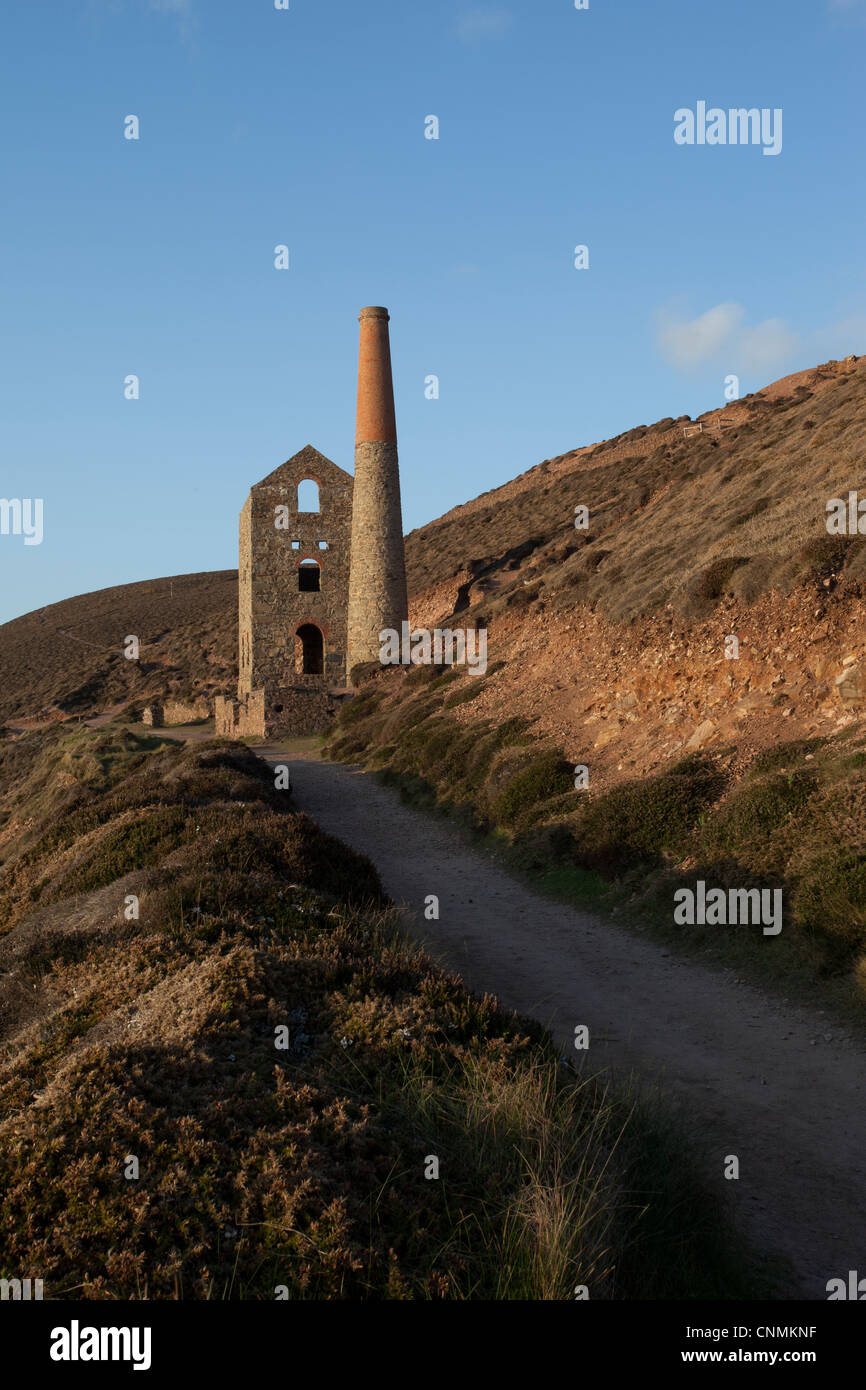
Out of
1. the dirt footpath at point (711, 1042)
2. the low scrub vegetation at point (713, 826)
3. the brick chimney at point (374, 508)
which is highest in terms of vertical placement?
the brick chimney at point (374, 508)

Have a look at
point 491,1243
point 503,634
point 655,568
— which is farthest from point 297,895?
point 503,634

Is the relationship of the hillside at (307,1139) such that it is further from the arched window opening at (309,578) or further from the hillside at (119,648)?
the hillside at (119,648)

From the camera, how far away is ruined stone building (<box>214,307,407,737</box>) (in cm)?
3784

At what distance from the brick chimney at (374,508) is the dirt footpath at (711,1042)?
2458 centimetres

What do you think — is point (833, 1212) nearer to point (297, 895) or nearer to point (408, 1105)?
point (408, 1105)

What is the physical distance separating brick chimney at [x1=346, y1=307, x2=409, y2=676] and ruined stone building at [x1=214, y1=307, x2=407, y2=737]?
4 centimetres

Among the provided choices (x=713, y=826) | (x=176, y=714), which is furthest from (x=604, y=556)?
(x=176, y=714)

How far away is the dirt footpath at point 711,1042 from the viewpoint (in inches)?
221

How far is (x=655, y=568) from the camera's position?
24391 mm

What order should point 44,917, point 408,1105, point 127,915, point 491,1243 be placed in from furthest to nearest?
point 44,917 < point 127,915 < point 408,1105 < point 491,1243

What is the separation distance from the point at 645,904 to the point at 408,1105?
6693mm

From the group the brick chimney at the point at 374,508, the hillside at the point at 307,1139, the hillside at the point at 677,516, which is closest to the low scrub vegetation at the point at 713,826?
the hillside at the point at 307,1139

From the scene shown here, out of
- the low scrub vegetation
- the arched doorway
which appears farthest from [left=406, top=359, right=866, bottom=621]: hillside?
the arched doorway

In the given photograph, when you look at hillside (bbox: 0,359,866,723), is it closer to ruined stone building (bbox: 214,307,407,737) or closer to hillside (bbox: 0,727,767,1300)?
ruined stone building (bbox: 214,307,407,737)
